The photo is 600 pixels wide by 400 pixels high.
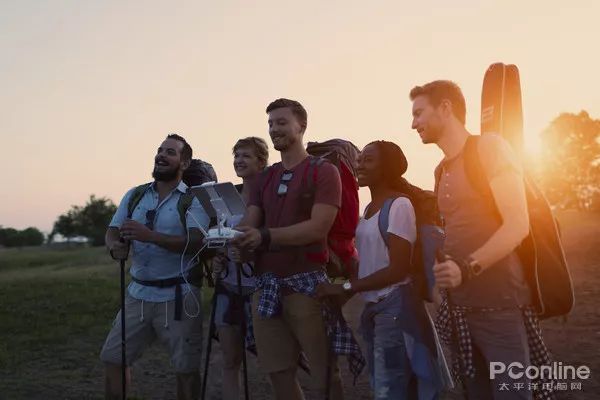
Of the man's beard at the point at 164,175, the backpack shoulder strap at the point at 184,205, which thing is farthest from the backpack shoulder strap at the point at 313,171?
the man's beard at the point at 164,175

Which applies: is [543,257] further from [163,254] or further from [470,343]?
[163,254]

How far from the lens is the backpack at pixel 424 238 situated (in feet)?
13.4

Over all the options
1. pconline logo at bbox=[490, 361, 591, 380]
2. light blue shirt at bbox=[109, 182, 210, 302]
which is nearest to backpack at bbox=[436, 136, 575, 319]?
pconline logo at bbox=[490, 361, 591, 380]

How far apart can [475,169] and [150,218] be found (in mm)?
3317

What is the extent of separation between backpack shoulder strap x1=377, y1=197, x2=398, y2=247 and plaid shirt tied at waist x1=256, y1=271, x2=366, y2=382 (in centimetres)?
54

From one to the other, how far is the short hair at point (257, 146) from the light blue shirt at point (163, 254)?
2.38 feet

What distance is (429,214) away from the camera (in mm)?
4297

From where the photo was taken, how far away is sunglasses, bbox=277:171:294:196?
14.4 feet

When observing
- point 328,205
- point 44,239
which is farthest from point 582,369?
point 44,239

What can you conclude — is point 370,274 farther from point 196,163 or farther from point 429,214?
point 196,163

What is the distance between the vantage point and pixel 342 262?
183 inches

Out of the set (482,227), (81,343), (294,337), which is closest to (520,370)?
(482,227)

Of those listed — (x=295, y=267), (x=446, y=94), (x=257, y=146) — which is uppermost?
(x=257, y=146)

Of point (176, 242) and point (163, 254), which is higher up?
point (176, 242)
